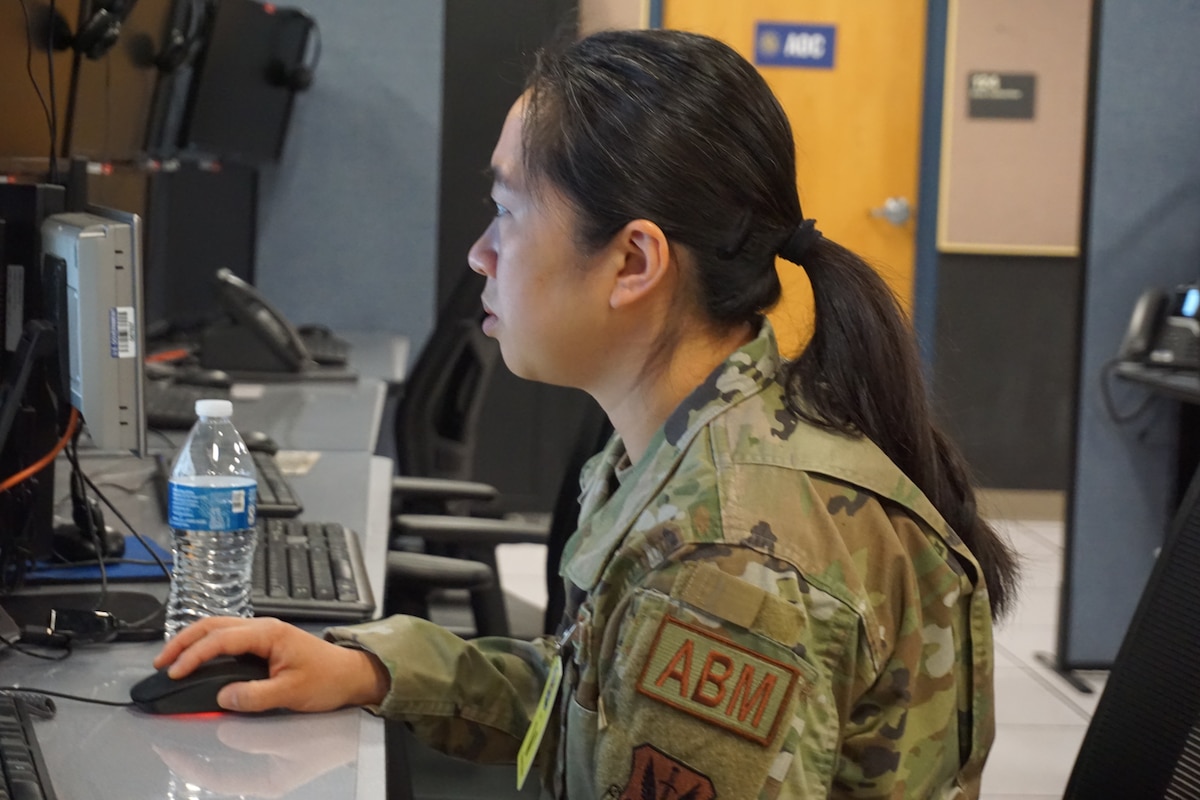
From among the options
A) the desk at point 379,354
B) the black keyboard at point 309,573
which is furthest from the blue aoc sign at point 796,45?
the black keyboard at point 309,573

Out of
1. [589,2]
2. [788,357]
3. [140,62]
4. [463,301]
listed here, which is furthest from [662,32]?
[589,2]

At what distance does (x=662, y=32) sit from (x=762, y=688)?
1.70ft

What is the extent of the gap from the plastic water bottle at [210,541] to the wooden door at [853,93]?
3691mm

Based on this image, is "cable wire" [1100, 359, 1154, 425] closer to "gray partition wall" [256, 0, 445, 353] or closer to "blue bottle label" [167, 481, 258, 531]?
"gray partition wall" [256, 0, 445, 353]

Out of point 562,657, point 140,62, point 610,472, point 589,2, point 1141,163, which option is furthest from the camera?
point 589,2

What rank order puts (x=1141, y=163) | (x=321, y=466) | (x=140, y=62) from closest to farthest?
(x=321, y=466) < (x=140, y=62) < (x=1141, y=163)

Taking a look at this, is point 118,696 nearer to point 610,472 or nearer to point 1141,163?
point 610,472

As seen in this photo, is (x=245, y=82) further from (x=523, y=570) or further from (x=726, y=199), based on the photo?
(x=726, y=199)

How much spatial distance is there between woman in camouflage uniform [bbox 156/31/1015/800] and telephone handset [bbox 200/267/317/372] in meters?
1.94

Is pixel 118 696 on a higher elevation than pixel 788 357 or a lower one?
lower

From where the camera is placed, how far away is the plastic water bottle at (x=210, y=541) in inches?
47.3

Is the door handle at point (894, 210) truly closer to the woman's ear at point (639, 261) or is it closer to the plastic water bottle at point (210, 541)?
the plastic water bottle at point (210, 541)

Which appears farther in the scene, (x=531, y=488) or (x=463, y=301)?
(x=531, y=488)

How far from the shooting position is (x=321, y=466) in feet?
6.78
